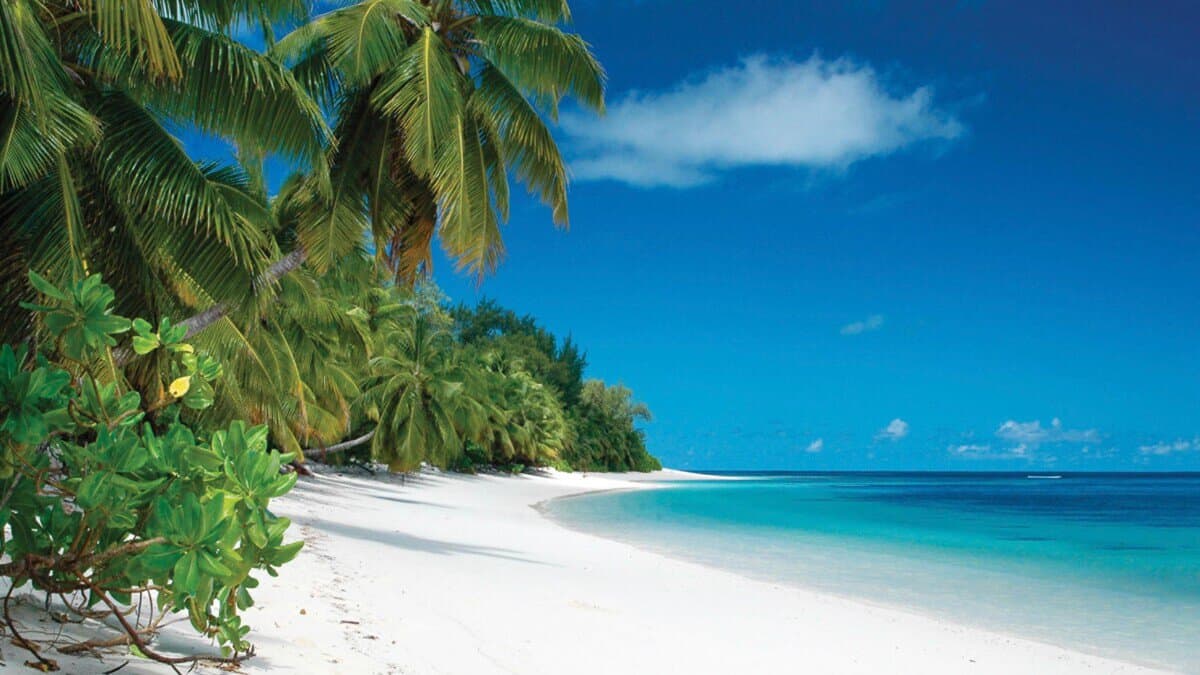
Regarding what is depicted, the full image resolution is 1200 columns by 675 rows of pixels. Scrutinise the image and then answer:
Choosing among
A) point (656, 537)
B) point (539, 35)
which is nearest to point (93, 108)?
point (539, 35)

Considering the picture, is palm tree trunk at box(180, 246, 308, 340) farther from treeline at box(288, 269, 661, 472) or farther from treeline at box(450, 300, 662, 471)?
treeline at box(450, 300, 662, 471)

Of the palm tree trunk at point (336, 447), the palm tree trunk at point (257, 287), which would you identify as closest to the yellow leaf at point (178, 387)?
the palm tree trunk at point (257, 287)

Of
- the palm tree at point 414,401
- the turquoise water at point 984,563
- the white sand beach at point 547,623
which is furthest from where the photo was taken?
the palm tree at point 414,401

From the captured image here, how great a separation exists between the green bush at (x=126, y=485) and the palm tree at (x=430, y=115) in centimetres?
666

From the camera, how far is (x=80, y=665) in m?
2.90

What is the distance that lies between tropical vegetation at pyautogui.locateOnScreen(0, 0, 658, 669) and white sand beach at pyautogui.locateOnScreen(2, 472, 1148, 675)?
1.80ft

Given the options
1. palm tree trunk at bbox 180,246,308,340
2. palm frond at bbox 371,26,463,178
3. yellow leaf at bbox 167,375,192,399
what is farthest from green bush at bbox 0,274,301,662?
palm frond at bbox 371,26,463,178

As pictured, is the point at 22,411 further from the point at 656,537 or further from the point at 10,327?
the point at 656,537

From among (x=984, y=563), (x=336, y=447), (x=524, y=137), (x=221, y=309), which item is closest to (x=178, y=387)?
→ (x=221, y=309)

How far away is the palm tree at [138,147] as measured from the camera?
5.21 metres

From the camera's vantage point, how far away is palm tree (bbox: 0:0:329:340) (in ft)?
17.1

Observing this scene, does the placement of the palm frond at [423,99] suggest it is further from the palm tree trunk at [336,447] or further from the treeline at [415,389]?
the palm tree trunk at [336,447]

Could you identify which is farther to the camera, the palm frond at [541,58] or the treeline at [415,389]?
the treeline at [415,389]

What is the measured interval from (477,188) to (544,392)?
125 ft
